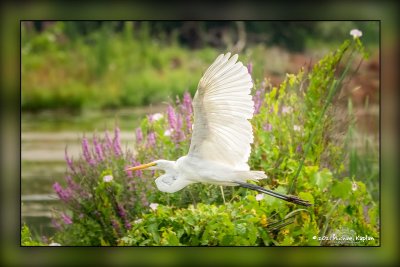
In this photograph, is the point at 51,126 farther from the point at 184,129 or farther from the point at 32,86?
the point at 184,129

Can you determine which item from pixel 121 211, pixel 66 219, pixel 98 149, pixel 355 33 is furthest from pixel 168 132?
pixel 355 33

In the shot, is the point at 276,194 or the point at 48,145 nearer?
the point at 276,194

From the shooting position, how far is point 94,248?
18.8ft

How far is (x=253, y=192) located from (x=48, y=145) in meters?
1.67

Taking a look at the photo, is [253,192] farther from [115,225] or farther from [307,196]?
[115,225]

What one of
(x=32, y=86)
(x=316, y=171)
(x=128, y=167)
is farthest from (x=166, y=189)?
(x=32, y=86)

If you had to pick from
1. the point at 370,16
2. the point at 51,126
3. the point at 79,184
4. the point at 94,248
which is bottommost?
the point at 94,248

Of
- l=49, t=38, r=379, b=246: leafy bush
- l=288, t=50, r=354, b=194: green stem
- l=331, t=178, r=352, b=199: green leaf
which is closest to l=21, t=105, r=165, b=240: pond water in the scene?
l=49, t=38, r=379, b=246: leafy bush

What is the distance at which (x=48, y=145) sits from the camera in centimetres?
A: 668

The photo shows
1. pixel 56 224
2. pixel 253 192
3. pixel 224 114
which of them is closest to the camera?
pixel 224 114

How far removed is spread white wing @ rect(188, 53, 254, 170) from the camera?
504 centimetres

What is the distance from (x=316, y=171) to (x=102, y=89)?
→ 195 cm

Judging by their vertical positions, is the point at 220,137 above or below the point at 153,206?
above

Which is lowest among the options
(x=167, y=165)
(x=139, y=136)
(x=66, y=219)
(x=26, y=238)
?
(x=26, y=238)
